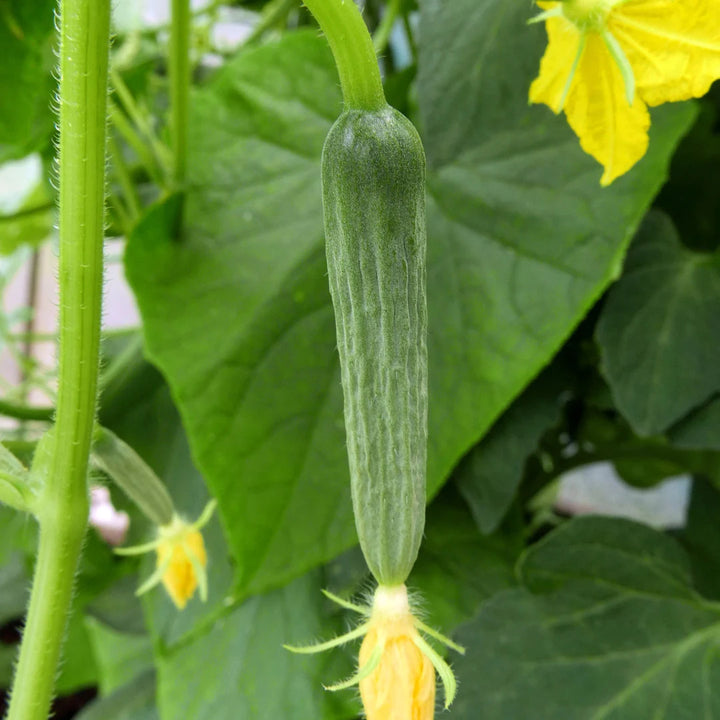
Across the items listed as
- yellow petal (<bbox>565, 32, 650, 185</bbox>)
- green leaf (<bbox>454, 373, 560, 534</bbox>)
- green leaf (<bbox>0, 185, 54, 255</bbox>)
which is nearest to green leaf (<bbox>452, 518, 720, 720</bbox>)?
green leaf (<bbox>454, 373, 560, 534</bbox>)

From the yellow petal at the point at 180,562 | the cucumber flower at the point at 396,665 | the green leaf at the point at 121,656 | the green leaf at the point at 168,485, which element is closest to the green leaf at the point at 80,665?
the green leaf at the point at 121,656

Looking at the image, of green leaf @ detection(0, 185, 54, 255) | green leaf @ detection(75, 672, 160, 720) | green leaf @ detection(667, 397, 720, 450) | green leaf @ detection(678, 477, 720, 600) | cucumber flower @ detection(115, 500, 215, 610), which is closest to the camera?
cucumber flower @ detection(115, 500, 215, 610)

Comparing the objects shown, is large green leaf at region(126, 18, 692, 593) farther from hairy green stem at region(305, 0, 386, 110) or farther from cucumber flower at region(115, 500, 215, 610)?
hairy green stem at region(305, 0, 386, 110)

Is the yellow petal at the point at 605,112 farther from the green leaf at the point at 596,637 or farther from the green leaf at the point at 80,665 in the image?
the green leaf at the point at 80,665

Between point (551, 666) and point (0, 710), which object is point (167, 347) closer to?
point (551, 666)

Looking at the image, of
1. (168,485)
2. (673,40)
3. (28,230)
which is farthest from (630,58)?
(28,230)

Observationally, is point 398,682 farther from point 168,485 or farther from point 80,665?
point 80,665

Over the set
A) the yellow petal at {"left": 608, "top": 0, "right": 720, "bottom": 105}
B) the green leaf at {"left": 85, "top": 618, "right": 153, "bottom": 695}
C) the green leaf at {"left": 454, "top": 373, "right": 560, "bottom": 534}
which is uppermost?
the yellow petal at {"left": 608, "top": 0, "right": 720, "bottom": 105}
